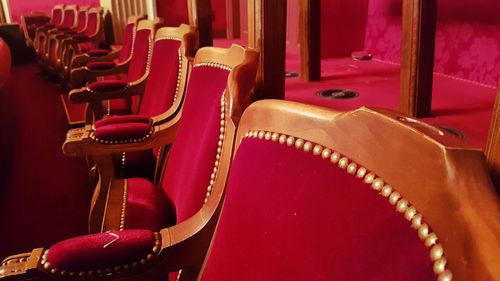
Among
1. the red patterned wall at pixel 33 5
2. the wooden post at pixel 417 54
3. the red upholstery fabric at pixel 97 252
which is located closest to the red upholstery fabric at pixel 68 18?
the red patterned wall at pixel 33 5

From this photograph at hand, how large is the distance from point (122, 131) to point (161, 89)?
0.39m

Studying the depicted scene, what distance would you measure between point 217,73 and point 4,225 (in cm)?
145

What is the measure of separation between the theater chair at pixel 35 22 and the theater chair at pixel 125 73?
424cm

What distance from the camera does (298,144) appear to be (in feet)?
1.84

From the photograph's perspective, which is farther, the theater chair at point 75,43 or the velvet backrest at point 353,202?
the theater chair at point 75,43

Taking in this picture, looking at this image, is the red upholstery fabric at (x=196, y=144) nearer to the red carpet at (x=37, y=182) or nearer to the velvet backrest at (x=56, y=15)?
the red carpet at (x=37, y=182)

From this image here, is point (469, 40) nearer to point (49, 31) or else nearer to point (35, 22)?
point (49, 31)

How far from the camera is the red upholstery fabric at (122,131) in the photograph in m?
1.46

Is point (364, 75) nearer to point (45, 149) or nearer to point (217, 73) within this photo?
point (217, 73)

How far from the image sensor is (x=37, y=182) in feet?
8.25

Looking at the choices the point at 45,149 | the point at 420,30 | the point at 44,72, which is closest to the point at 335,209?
the point at 420,30

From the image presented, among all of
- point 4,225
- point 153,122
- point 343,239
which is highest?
point 343,239

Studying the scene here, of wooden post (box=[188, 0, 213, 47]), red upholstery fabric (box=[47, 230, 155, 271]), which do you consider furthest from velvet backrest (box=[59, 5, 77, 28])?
red upholstery fabric (box=[47, 230, 155, 271])

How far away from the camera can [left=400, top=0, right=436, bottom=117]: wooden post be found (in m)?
1.34
